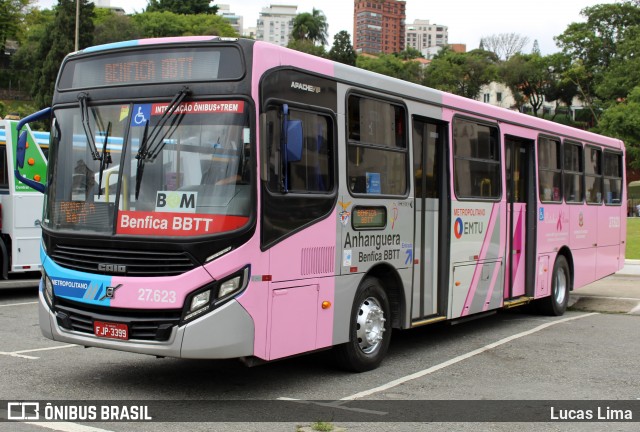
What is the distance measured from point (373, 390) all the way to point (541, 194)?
6.01m

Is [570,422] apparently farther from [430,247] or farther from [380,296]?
[430,247]

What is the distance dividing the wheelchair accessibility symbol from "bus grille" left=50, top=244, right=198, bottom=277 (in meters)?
1.11

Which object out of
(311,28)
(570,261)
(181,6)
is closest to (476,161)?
(570,261)

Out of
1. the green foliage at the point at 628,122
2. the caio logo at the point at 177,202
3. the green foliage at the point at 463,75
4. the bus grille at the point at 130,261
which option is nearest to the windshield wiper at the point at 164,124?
the caio logo at the point at 177,202

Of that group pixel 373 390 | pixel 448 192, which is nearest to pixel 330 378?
pixel 373 390

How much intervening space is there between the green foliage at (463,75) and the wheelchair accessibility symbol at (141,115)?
3687 inches

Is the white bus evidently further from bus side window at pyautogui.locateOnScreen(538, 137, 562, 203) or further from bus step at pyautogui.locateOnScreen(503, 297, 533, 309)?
bus side window at pyautogui.locateOnScreen(538, 137, 562, 203)

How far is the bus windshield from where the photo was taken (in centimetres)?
646

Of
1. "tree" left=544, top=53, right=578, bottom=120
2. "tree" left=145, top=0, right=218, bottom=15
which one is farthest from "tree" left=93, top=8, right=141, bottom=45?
"tree" left=544, top=53, right=578, bottom=120

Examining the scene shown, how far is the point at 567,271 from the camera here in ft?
43.9

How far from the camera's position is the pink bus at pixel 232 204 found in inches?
253

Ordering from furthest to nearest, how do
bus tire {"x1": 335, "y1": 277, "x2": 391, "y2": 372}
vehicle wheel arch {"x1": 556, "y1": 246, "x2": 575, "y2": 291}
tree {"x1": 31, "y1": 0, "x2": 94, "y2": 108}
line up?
tree {"x1": 31, "y1": 0, "x2": 94, "y2": 108}
vehicle wheel arch {"x1": 556, "y1": 246, "x2": 575, "y2": 291}
bus tire {"x1": 335, "y1": 277, "x2": 391, "y2": 372}

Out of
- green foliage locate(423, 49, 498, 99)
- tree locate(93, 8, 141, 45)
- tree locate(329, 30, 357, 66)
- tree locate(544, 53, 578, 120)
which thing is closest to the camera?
tree locate(544, 53, 578, 120)

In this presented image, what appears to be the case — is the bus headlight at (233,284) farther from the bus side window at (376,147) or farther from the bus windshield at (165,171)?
the bus side window at (376,147)
